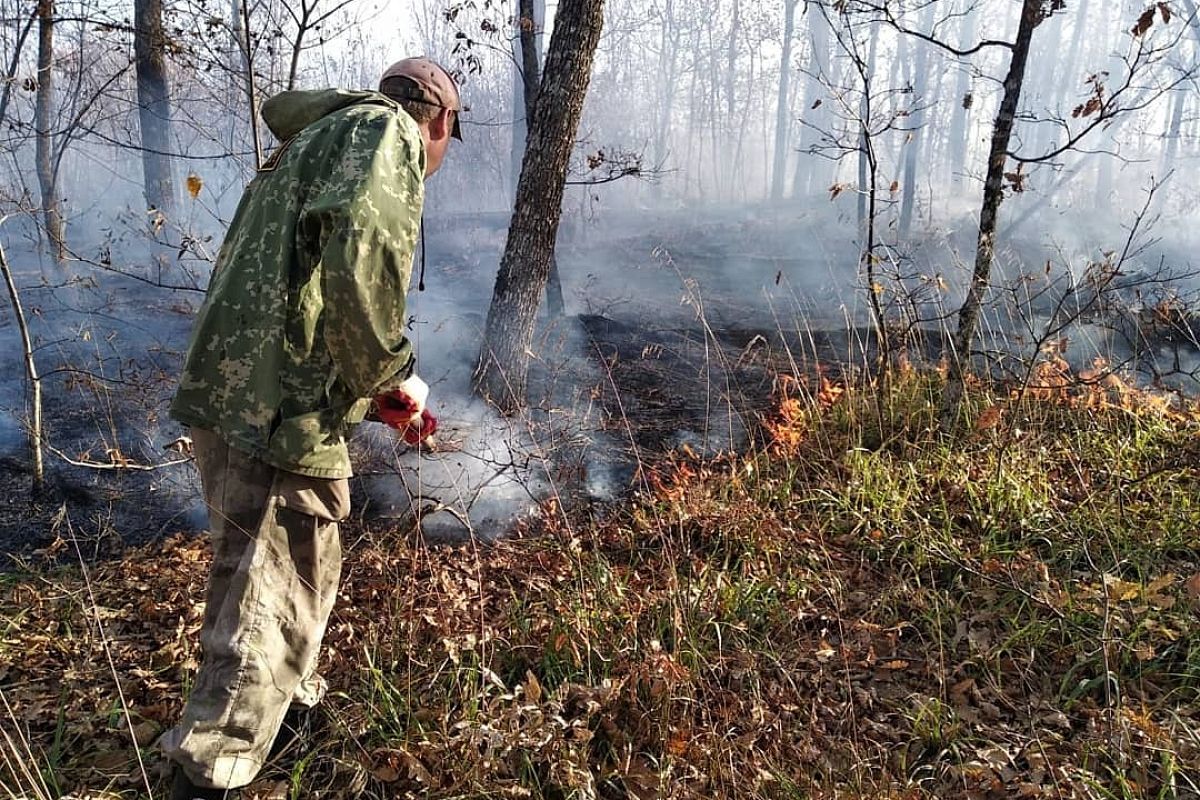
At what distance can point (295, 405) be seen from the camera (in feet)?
6.37

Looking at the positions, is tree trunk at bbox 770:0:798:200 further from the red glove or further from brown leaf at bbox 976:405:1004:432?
the red glove

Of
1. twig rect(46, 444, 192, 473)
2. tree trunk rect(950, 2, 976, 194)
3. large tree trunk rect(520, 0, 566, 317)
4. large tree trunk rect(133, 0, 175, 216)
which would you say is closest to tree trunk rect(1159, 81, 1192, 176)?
tree trunk rect(950, 2, 976, 194)

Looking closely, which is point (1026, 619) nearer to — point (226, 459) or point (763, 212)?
point (226, 459)

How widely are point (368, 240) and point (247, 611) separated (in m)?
1.11

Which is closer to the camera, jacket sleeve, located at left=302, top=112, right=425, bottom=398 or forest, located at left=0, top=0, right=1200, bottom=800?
jacket sleeve, located at left=302, top=112, right=425, bottom=398

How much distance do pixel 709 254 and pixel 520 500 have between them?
17307mm

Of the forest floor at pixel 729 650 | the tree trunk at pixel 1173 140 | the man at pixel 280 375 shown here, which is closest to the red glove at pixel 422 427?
the man at pixel 280 375

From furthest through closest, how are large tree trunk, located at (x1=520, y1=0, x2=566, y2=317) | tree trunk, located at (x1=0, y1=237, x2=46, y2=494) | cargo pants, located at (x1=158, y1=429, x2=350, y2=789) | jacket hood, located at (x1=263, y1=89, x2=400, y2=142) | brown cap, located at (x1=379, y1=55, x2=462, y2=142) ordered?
1. large tree trunk, located at (x1=520, y1=0, x2=566, y2=317)
2. tree trunk, located at (x1=0, y1=237, x2=46, y2=494)
3. brown cap, located at (x1=379, y1=55, x2=462, y2=142)
4. jacket hood, located at (x1=263, y1=89, x2=400, y2=142)
5. cargo pants, located at (x1=158, y1=429, x2=350, y2=789)

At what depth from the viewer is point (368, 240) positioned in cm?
183

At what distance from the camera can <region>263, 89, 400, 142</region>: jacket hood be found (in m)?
2.08

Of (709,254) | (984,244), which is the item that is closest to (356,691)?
(984,244)

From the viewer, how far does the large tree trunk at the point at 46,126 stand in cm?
554

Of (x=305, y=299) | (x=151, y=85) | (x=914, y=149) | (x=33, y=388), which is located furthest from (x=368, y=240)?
(x=914, y=149)

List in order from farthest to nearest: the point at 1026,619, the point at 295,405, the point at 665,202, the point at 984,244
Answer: the point at 665,202
the point at 984,244
the point at 1026,619
the point at 295,405
